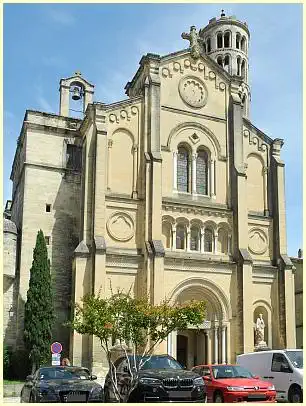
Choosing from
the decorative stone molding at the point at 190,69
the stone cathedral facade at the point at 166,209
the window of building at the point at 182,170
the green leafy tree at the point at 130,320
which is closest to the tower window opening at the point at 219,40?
the stone cathedral facade at the point at 166,209

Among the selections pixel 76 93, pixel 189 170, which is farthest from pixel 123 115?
pixel 76 93

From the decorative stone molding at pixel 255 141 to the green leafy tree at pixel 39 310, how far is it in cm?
1669

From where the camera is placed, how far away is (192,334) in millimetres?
38844

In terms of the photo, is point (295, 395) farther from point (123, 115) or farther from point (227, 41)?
point (227, 41)

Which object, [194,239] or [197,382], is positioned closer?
[197,382]

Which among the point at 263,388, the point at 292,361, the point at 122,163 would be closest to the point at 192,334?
the point at 122,163

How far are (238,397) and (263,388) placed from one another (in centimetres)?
88

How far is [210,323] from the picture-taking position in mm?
37188

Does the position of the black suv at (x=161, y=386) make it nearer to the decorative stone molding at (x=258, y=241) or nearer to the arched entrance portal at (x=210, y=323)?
the arched entrance portal at (x=210, y=323)

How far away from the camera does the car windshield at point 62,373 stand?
18.0m

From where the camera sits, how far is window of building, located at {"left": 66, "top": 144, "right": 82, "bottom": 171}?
4028 centimetres

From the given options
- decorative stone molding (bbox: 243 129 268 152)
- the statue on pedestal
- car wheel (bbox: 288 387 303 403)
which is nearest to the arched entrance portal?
the statue on pedestal

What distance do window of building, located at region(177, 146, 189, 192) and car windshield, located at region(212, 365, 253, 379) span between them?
1924 centimetres

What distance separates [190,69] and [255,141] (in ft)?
22.8
